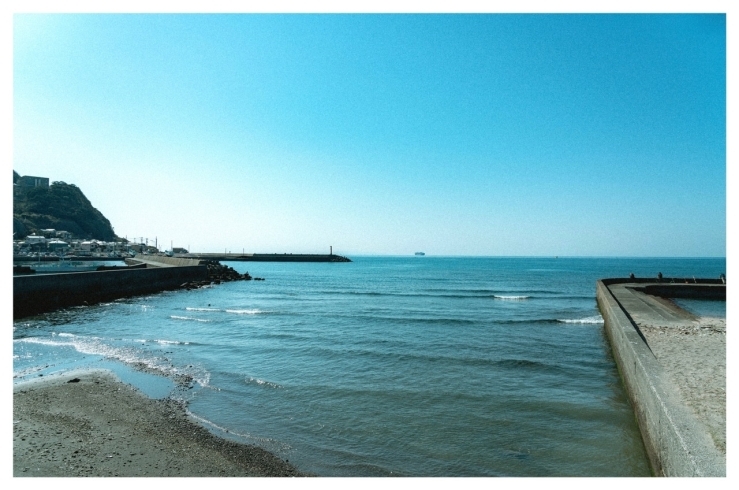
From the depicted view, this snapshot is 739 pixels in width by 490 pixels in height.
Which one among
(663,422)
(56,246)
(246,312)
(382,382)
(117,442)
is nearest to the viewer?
(663,422)

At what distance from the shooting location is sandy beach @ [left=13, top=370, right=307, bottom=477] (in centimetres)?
570

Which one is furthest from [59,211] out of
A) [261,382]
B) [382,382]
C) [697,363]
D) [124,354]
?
[697,363]

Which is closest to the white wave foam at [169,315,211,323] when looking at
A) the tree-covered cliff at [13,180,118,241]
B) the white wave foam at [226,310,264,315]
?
the white wave foam at [226,310,264,315]

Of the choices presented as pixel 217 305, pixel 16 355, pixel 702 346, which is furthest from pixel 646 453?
pixel 217 305

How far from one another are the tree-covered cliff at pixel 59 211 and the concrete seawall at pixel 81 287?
2673 inches

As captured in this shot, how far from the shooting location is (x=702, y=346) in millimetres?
10680

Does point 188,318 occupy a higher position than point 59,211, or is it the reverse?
point 59,211

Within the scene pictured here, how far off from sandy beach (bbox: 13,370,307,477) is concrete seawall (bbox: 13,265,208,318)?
46.1 feet

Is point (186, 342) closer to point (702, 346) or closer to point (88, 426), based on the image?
point (88, 426)

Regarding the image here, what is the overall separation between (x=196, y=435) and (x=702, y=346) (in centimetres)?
1281

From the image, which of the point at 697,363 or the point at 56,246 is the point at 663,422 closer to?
the point at 697,363

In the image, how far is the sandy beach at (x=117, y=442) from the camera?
224 inches

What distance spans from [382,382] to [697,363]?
734 cm

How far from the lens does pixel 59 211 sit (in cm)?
9762
